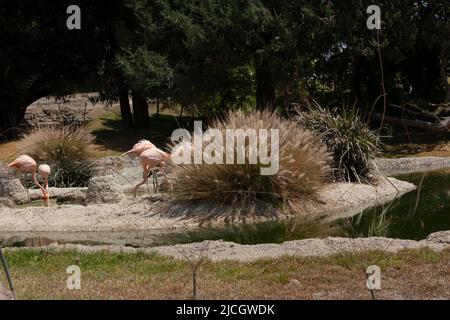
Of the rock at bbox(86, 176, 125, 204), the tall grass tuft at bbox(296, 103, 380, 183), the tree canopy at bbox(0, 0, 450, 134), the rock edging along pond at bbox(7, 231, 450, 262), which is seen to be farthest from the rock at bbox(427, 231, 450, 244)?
the tree canopy at bbox(0, 0, 450, 134)

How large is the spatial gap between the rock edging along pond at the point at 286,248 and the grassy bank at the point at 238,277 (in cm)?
36

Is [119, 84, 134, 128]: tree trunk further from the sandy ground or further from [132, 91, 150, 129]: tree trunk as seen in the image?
the sandy ground

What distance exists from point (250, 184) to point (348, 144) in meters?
3.12

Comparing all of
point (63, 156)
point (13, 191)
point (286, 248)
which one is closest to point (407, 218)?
point (286, 248)

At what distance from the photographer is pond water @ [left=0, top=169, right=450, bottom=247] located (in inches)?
347

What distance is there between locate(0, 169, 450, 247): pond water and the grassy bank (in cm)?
201

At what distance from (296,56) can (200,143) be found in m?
9.17

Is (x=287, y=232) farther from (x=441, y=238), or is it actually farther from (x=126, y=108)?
(x=126, y=108)

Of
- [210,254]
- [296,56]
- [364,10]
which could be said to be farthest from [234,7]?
[210,254]

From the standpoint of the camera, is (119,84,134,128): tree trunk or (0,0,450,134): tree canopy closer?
(0,0,450,134): tree canopy

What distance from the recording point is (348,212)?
10.7 m

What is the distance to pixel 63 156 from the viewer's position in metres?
14.5

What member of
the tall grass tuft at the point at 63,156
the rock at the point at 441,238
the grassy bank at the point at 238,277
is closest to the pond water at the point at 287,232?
the rock at the point at 441,238

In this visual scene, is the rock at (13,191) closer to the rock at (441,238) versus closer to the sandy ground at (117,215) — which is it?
the sandy ground at (117,215)
